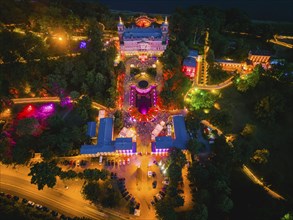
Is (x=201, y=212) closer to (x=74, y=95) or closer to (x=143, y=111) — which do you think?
(x=143, y=111)

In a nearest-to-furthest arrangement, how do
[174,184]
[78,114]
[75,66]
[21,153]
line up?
[174,184] < [21,153] < [78,114] < [75,66]

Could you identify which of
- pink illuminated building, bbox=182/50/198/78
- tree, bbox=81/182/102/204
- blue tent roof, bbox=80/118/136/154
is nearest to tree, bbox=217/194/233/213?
blue tent roof, bbox=80/118/136/154

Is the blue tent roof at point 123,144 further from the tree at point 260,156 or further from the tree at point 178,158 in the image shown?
the tree at point 260,156

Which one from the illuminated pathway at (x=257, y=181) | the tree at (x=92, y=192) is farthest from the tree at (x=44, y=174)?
the illuminated pathway at (x=257, y=181)

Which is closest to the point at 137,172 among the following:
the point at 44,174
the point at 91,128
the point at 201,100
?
the point at 91,128

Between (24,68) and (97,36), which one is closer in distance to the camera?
(24,68)

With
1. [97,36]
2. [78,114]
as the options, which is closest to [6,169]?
[78,114]

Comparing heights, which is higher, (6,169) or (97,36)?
(97,36)

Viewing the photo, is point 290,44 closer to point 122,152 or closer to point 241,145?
point 241,145
